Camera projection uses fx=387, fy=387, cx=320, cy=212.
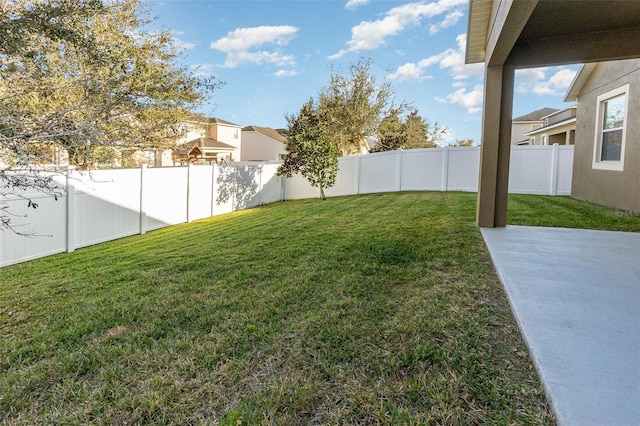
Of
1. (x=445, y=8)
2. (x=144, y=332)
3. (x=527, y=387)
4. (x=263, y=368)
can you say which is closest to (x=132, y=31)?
(x=445, y=8)

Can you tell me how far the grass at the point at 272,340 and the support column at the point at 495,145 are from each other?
109 cm

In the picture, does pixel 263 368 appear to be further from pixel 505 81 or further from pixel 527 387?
pixel 505 81

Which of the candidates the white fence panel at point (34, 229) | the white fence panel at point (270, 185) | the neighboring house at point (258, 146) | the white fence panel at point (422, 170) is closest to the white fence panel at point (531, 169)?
the white fence panel at point (422, 170)

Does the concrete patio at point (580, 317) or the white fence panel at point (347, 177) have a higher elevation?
the white fence panel at point (347, 177)

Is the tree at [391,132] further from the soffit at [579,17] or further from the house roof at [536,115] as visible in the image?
the soffit at [579,17]

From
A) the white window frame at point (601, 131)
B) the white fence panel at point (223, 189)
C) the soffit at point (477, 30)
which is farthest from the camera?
the white fence panel at point (223, 189)

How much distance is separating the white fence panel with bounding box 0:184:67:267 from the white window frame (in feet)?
36.3

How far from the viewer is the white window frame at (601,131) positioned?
8336mm

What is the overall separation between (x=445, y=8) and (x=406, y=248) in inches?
482

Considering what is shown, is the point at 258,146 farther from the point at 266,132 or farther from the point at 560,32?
the point at 560,32

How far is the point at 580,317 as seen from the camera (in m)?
2.90

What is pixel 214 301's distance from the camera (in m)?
3.55

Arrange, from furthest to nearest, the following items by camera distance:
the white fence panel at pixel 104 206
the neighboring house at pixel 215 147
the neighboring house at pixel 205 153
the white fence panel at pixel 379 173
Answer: the neighboring house at pixel 205 153 < the neighboring house at pixel 215 147 < the white fence panel at pixel 379 173 < the white fence panel at pixel 104 206

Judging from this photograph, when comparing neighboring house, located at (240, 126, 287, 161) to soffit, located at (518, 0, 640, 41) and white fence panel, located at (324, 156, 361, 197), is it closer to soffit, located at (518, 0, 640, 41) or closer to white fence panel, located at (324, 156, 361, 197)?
white fence panel, located at (324, 156, 361, 197)
